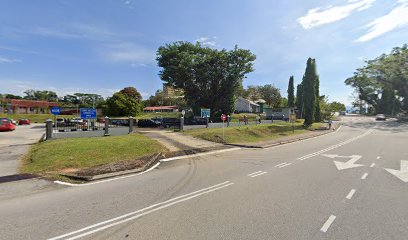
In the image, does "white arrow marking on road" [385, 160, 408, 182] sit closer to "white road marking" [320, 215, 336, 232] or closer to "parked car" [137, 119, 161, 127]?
"white road marking" [320, 215, 336, 232]

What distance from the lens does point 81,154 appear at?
1245cm

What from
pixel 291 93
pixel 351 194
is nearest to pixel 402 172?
pixel 351 194

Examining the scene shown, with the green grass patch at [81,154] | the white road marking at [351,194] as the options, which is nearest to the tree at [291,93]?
the green grass patch at [81,154]

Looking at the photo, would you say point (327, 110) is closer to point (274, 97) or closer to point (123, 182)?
point (274, 97)

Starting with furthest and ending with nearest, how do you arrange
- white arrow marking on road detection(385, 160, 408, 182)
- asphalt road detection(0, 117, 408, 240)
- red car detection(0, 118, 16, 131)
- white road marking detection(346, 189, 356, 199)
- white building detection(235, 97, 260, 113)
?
white building detection(235, 97, 260, 113) < red car detection(0, 118, 16, 131) < white arrow marking on road detection(385, 160, 408, 182) < white road marking detection(346, 189, 356, 199) < asphalt road detection(0, 117, 408, 240)

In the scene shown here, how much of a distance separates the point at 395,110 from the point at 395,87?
35044 mm

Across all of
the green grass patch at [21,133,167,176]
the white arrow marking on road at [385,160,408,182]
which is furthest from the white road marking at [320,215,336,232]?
the green grass patch at [21,133,167,176]

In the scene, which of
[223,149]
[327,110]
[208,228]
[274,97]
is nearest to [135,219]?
[208,228]

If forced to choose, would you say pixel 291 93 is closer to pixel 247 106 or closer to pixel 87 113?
pixel 247 106

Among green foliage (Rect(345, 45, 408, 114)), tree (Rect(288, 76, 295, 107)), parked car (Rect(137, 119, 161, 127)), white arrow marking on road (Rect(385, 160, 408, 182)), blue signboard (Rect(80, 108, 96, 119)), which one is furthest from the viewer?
tree (Rect(288, 76, 295, 107))

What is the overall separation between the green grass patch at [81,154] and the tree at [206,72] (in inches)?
993

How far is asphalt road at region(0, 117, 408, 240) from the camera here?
4625mm

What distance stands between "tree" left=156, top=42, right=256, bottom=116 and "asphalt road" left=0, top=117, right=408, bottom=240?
31.5m

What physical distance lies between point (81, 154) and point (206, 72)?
29533 mm
